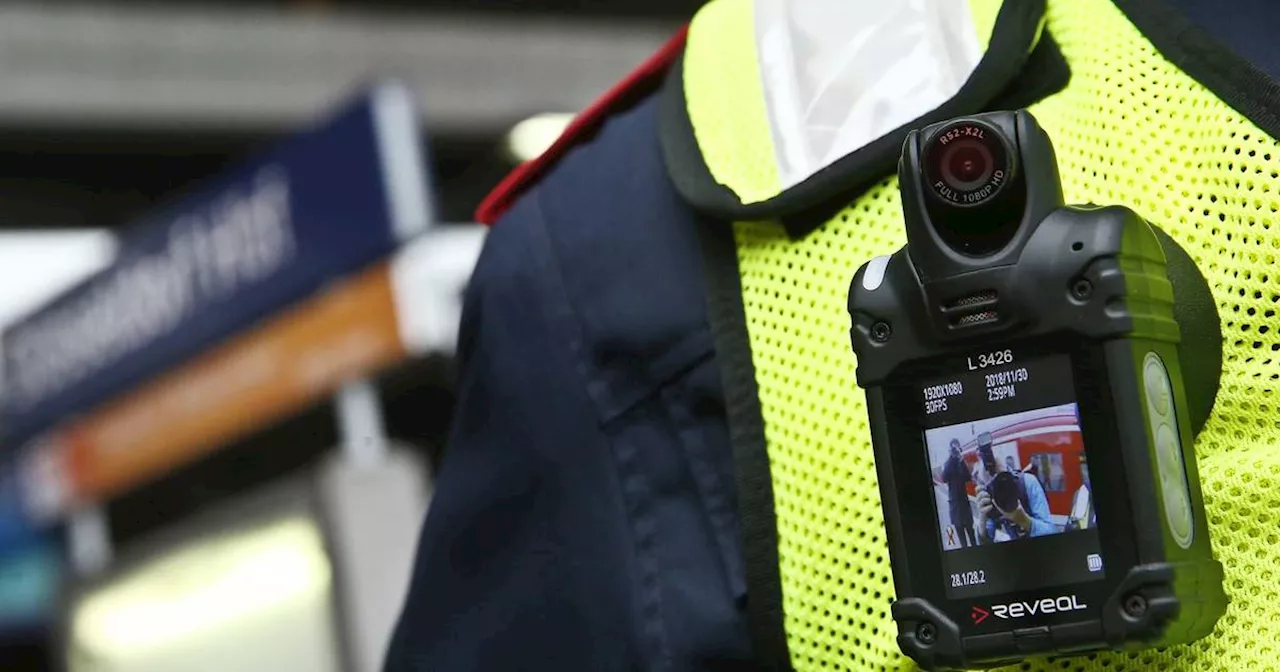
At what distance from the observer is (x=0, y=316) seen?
17.2ft

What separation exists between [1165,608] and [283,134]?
518 cm

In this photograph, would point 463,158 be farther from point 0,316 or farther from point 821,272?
point 821,272

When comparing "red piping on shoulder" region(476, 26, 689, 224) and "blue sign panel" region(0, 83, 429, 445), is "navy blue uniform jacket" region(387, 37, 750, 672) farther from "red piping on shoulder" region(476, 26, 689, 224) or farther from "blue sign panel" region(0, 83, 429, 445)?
"blue sign panel" region(0, 83, 429, 445)

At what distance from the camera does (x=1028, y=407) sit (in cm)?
50

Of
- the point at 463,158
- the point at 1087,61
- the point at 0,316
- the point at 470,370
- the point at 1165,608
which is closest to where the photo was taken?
the point at 1165,608

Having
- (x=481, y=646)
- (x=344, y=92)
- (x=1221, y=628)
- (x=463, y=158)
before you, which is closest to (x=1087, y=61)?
(x=1221, y=628)

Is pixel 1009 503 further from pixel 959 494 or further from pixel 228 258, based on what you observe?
pixel 228 258

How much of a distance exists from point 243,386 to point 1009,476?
2.78 meters

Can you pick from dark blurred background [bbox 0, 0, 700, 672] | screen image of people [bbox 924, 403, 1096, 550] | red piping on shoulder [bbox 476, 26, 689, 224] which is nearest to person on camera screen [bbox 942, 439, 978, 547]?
screen image of people [bbox 924, 403, 1096, 550]

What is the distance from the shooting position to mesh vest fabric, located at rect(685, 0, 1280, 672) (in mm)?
515

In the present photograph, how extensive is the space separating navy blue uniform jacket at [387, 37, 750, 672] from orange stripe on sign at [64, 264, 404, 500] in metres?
2.04

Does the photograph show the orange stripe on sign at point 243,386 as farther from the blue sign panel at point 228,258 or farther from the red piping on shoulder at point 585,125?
the red piping on shoulder at point 585,125

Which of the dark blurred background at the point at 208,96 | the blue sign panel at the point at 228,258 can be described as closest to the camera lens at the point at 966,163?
the blue sign panel at the point at 228,258

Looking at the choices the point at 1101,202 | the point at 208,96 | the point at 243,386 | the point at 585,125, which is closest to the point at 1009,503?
the point at 1101,202
